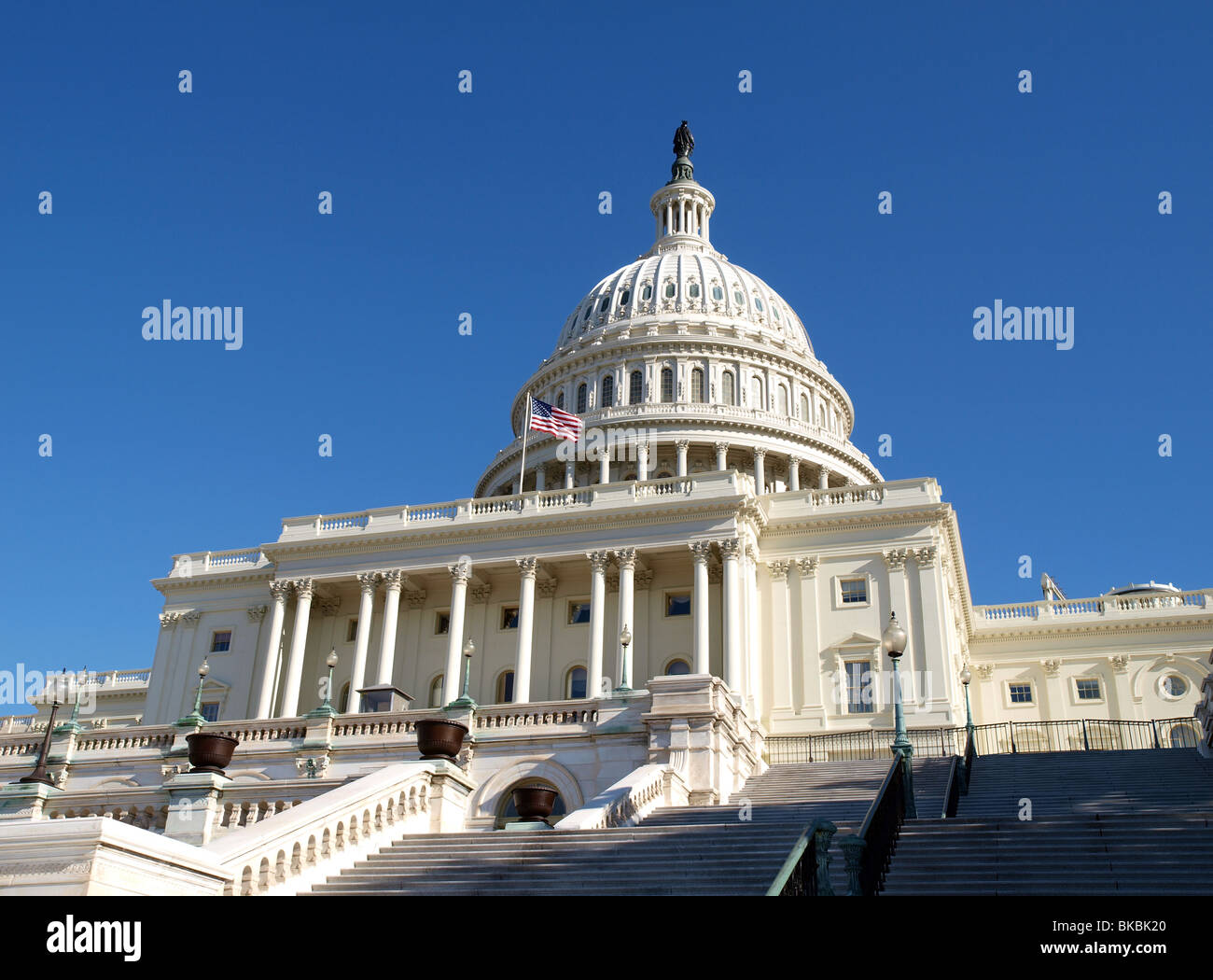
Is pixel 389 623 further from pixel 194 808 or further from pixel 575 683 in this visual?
pixel 194 808

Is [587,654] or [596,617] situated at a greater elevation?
[596,617]

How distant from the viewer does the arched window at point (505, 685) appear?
53906mm

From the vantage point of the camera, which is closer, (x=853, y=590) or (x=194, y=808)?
(x=194, y=808)

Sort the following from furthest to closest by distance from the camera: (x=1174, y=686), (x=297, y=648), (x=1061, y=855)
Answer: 1. (x=1174, y=686)
2. (x=297, y=648)
3. (x=1061, y=855)

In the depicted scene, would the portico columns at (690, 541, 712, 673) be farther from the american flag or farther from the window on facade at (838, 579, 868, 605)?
the american flag

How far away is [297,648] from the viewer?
180 ft

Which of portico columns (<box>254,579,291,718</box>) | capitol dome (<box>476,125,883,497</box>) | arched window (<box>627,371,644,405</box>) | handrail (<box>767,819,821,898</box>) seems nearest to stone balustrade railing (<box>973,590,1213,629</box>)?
capitol dome (<box>476,125,883,497</box>)

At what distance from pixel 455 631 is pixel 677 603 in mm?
9959

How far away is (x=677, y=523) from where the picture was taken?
51.5 m

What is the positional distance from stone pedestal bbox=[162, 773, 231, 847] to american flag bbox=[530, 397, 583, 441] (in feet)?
122

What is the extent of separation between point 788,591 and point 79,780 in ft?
96.7

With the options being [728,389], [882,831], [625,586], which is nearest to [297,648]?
[625,586]

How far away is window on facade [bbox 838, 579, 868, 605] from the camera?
5084cm
